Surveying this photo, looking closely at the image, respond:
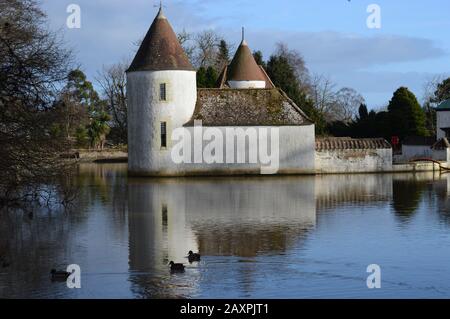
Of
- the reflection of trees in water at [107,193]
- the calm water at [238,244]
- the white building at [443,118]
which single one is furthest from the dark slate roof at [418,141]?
the calm water at [238,244]

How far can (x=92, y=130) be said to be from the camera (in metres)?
66.4

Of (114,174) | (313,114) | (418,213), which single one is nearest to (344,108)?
(313,114)

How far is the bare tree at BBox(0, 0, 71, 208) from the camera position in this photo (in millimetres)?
19031

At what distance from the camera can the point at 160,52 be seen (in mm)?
40125

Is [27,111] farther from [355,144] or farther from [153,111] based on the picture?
[355,144]

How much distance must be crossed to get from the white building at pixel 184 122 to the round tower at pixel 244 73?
→ 848cm

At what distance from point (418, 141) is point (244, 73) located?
A: 10603mm

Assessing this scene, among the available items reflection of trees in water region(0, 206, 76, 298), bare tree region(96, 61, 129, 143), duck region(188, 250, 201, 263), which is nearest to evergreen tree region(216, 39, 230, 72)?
bare tree region(96, 61, 129, 143)

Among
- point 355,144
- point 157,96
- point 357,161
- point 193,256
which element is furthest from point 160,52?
point 193,256

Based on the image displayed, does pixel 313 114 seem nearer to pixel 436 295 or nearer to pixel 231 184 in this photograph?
pixel 231 184

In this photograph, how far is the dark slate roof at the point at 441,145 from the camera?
4642cm

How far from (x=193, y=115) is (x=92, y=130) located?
1041 inches
